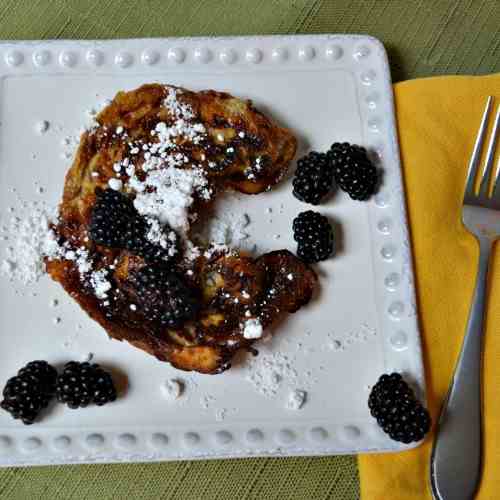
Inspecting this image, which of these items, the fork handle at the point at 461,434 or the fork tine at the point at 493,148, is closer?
the fork handle at the point at 461,434

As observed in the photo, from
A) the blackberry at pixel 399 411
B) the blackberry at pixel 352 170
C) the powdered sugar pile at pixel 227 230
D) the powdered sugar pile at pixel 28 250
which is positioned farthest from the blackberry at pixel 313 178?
the powdered sugar pile at pixel 28 250

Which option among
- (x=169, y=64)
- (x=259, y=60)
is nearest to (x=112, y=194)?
(x=169, y=64)

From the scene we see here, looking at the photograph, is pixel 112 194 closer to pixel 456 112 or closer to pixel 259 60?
pixel 259 60

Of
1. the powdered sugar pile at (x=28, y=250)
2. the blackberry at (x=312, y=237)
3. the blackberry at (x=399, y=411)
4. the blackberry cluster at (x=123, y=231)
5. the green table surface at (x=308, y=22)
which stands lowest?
the blackberry at (x=399, y=411)

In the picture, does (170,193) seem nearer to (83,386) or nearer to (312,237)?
(312,237)

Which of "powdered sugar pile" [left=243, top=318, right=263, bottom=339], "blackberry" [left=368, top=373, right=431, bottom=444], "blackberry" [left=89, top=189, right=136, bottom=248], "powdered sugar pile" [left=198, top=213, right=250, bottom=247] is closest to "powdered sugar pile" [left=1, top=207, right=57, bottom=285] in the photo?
"blackberry" [left=89, top=189, right=136, bottom=248]

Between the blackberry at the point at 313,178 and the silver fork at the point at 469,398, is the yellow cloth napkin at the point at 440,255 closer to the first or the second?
the silver fork at the point at 469,398

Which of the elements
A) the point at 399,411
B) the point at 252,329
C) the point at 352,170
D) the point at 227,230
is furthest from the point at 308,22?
the point at 399,411
